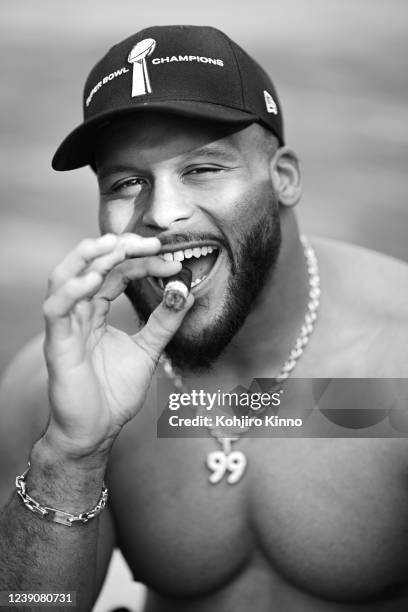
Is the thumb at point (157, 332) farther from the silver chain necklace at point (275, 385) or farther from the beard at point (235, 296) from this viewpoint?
the silver chain necklace at point (275, 385)

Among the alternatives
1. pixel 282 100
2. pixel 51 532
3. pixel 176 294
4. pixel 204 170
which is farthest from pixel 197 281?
pixel 282 100

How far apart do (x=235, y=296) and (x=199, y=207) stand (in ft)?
0.79

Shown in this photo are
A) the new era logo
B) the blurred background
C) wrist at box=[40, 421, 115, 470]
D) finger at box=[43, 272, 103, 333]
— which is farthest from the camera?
the blurred background

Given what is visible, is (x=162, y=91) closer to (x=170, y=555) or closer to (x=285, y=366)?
(x=285, y=366)

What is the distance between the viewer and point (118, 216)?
2264 millimetres

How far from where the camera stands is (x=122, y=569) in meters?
3.30

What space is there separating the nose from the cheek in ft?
0.23

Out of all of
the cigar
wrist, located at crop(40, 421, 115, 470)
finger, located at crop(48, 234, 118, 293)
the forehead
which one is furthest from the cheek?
wrist, located at crop(40, 421, 115, 470)

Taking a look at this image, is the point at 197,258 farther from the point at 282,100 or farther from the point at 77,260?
the point at 282,100

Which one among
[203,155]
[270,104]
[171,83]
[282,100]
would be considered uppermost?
[282,100]

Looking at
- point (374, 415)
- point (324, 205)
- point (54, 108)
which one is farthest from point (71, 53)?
point (374, 415)

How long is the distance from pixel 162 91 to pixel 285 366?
805 millimetres

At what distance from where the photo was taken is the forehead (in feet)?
7.18

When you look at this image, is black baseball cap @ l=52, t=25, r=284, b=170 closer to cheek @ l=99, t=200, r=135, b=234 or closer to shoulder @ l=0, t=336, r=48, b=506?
cheek @ l=99, t=200, r=135, b=234
